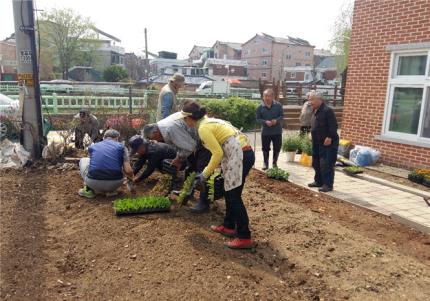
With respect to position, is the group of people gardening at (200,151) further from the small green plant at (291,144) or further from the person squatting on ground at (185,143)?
the small green plant at (291,144)

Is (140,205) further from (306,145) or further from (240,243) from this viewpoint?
(306,145)

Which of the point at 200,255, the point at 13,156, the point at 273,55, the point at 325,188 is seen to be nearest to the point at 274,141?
the point at 325,188

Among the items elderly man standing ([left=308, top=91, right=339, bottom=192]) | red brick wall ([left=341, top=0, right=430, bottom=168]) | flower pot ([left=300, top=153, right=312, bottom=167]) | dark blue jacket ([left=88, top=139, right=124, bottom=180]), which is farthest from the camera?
flower pot ([left=300, top=153, right=312, bottom=167])

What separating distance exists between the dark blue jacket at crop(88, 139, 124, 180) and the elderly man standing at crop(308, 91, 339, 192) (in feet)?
10.7

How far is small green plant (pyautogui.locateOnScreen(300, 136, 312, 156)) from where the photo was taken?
8562mm

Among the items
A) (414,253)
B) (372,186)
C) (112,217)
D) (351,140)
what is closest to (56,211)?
(112,217)

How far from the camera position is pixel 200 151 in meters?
5.27

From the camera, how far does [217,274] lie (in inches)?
138

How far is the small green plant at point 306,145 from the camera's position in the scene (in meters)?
8.56

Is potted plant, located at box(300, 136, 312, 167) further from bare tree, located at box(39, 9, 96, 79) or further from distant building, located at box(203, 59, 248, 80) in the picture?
distant building, located at box(203, 59, 248, 80)

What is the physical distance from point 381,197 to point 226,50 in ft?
260

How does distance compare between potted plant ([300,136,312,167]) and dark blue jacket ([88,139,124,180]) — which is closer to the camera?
dark blue jacket ([88,139,124,180])

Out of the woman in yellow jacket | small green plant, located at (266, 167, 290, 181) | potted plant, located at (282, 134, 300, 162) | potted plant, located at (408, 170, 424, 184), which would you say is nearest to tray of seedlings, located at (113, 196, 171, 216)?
the woman in yellow jacket

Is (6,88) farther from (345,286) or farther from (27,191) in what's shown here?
(345,286)
